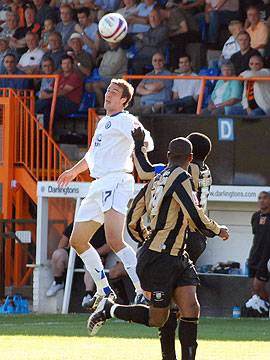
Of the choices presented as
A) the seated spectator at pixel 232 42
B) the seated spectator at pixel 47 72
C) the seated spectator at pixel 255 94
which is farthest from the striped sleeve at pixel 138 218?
the seated spectator at pixel 47 72

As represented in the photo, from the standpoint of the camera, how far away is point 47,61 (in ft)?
75.2

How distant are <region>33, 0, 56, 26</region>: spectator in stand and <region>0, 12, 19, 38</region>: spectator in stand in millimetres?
497

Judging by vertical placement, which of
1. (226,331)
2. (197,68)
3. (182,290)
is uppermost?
(197,68)

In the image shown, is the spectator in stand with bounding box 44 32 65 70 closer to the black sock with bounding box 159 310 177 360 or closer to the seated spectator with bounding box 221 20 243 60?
the seated spectator with bounding box 221 20 243 60

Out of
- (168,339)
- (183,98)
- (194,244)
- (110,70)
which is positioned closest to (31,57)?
(110,70)

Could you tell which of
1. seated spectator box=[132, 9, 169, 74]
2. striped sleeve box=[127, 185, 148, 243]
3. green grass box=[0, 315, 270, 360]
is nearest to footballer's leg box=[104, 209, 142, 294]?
green grass box=[0, 315, 270, 360]

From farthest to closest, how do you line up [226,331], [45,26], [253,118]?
[45,26]
[253,118]
[226,331]

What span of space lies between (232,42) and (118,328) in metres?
6.44

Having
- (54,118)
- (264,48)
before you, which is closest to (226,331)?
(264,48)

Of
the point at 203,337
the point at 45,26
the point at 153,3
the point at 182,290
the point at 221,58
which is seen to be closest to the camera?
the point at 182,290

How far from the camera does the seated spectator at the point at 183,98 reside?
20.7 m

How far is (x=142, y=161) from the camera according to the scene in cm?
1105

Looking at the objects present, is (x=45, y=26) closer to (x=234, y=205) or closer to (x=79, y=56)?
(x=79, y=56)

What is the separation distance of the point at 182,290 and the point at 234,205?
10406mm
